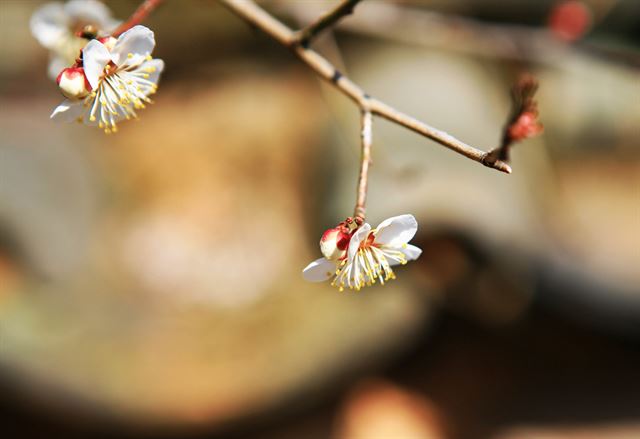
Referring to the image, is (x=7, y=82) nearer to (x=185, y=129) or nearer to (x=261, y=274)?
(x=185, y=129)

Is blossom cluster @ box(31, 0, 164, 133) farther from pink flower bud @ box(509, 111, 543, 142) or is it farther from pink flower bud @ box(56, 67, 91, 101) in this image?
pink flower bud @ box(509, 111, 543, 142)

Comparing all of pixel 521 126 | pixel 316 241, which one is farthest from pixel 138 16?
pixel 316 241

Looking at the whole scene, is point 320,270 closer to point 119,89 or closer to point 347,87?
point 347,87

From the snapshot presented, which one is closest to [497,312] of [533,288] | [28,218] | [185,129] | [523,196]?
[533,288]

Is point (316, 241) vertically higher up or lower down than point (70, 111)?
higher up

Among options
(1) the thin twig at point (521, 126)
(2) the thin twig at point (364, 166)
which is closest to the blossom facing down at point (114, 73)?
(2) the thin twig at point (364, 166)
